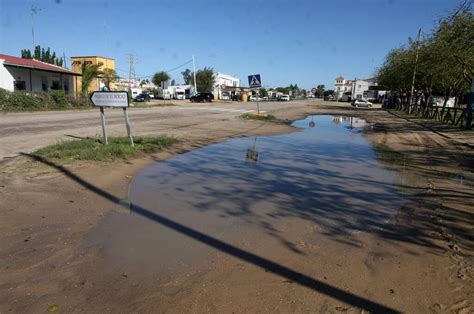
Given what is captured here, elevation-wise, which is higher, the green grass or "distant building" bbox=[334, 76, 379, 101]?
"distant building" bbox=[334, 76, 379, 101]

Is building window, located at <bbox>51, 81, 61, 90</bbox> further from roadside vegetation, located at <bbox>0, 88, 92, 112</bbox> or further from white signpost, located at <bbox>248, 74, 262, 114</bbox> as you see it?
white signpost, located at <bbox>248, 74, 262, 114</bbox>

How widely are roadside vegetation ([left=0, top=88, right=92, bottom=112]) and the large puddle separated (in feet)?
86.7

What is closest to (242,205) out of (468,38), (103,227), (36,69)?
(103,227)

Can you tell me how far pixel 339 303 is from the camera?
11.7ft

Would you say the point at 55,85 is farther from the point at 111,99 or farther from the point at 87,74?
the point at 111,99

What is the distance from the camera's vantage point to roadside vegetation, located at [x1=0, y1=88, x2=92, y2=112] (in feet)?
103

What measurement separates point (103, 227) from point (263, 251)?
7.62 ft

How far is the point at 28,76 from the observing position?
41.2m

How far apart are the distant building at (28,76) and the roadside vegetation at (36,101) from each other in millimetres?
4676

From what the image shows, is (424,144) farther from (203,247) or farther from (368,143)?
(203,247)

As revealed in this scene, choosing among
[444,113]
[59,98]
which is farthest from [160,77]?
[444,113]

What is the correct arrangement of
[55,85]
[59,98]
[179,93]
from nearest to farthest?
[59,98], [55,85], [179,93]

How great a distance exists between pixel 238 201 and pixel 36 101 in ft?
109

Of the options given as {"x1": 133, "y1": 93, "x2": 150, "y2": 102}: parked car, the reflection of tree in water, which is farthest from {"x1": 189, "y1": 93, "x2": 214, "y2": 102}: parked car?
the reflection of tree in water
